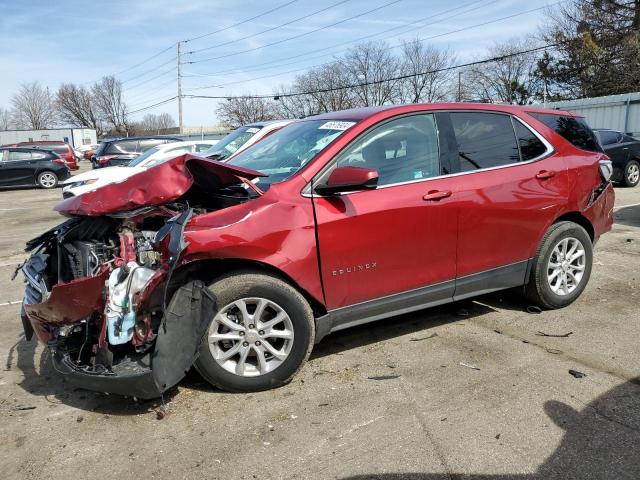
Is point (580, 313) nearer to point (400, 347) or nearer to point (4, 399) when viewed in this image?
point (400, 347)

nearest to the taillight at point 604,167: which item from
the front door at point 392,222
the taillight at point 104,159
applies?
the front door at point 392,222

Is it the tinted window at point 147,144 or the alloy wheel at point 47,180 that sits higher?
the tinted window at point 147,144

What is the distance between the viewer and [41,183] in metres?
20.8

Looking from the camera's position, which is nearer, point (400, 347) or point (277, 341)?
point (277, 341)

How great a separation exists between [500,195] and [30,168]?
20.8 m

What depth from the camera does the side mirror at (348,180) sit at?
338 centimetres

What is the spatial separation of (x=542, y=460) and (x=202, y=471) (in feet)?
5.63

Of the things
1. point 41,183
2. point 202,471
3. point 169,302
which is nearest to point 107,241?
point 169,302

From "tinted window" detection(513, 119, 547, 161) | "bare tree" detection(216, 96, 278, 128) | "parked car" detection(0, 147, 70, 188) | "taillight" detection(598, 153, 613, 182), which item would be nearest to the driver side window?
"tinted window" detection(513, 119, 547, 161)

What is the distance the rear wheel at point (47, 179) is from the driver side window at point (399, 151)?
2042cm

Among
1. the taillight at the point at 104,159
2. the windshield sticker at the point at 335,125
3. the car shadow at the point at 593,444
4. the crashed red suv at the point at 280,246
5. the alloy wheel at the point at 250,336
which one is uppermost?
the taillight at the point at 104,159

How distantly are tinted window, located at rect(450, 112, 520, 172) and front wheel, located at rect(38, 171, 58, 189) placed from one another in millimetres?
20494

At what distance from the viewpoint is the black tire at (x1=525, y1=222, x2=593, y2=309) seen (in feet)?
15.0

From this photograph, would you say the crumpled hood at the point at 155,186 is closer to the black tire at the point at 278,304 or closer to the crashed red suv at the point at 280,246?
the crashed red suv at the point at 280,246
